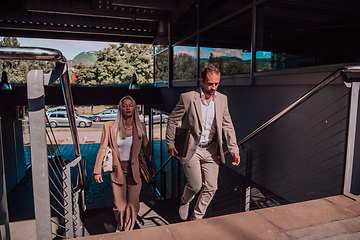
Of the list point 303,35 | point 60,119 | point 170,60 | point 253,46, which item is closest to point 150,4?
point 170,60

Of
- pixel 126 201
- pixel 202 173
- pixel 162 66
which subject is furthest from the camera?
pixel 162 66

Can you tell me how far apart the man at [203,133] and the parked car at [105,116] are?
24.6m

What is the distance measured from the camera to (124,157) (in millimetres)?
3426

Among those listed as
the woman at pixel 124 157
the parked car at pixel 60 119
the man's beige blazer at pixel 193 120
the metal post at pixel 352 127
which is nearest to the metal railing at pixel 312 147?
the metal post at pixel 352 127

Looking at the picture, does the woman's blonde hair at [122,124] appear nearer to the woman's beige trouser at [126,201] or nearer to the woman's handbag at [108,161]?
the woman's handbag at [108,161]

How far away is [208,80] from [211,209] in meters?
4.09

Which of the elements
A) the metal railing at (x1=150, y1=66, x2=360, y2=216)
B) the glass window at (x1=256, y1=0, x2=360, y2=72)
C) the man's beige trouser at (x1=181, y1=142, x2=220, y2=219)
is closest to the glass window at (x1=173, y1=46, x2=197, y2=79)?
the glass window at (x1=256, y1=0, x2=360, y2=72)

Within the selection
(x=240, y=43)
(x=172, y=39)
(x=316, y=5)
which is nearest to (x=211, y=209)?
(x=240, y=43)

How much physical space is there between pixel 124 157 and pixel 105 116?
25137 millimetres

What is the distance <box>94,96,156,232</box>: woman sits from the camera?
337 centimetres

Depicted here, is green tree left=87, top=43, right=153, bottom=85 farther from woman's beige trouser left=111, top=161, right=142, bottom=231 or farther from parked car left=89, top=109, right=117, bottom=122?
woman's beige trouser left=111, top=161, right=142, bottom=231

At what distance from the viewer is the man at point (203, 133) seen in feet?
9.17

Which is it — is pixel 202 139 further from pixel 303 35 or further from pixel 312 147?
pixel 303 35

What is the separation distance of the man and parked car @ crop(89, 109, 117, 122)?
24.6 metres
